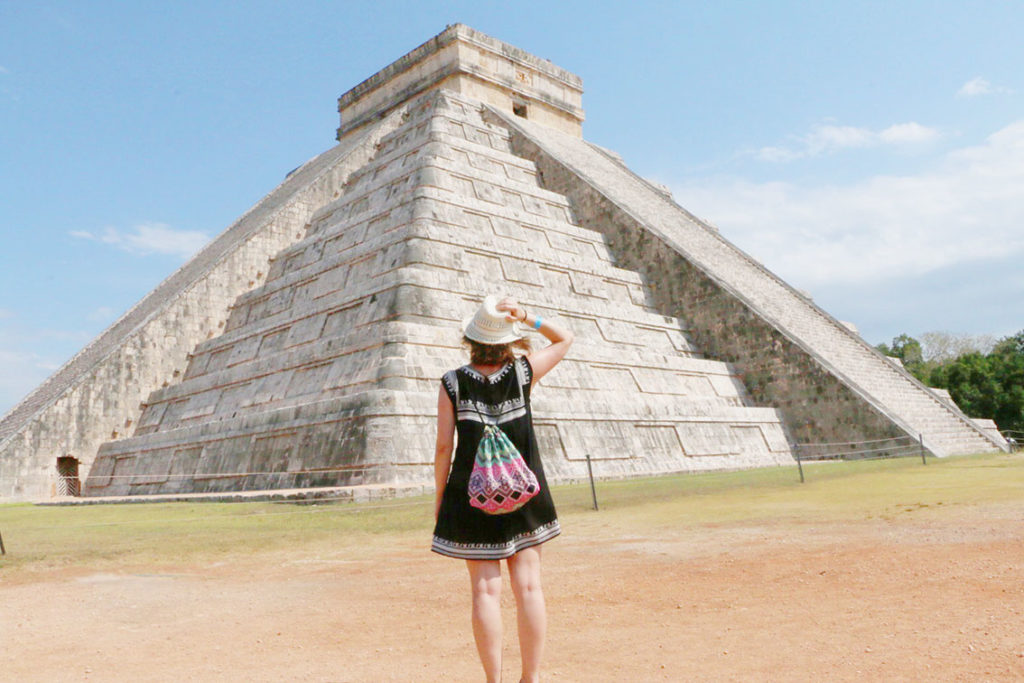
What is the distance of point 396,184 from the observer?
17.1 metres

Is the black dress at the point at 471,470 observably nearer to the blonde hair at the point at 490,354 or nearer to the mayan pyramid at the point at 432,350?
the blonde hair at the point at 490,354

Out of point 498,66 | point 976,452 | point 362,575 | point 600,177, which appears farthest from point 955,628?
point 498,66

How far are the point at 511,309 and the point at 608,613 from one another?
190 cm

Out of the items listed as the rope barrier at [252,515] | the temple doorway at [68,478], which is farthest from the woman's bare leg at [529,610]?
the temple doorway at [68,478]

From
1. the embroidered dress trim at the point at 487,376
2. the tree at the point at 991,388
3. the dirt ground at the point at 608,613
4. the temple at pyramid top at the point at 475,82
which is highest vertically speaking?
the temple at pyramid top at the point at 475,82

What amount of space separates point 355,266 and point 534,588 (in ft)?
39.7

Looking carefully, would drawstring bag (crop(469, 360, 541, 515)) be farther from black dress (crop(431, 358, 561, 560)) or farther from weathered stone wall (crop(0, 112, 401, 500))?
weathered stone wall (crop(0, 112, 401, 500))

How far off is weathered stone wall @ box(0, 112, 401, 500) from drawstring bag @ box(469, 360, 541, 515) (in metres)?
14.5

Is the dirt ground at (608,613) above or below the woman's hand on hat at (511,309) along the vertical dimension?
below

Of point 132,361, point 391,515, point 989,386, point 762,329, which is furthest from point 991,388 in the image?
point 132,361

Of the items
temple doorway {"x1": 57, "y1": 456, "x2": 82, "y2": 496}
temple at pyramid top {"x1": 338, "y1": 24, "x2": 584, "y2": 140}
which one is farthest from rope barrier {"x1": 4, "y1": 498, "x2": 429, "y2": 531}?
temple at pyramid top {"x1": 338, "y1": 24, "x2": 584, "y2": 140}

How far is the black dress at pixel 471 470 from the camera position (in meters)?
2.94

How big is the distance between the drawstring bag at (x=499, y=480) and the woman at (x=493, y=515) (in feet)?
0.11

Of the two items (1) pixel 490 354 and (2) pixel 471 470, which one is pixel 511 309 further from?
(2) pixel 471 470
